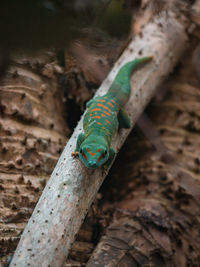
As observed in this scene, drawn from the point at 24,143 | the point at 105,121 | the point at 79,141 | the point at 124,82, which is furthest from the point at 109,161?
the point at 124,82

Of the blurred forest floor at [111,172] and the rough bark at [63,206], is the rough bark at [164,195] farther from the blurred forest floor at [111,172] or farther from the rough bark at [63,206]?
the rough bark at [63,206]

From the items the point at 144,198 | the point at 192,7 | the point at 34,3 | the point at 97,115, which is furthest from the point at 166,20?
the point at 34,3

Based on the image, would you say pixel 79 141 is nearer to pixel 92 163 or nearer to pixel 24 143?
pixel 92 163

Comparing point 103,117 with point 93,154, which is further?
point 103,117

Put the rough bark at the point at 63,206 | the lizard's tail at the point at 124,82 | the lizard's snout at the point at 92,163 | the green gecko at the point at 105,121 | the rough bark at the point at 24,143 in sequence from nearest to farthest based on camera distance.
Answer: the rough bark at the point at 63,206, the lizard's snout at the point at 92,163, the green gecko at the point at 105,121, the rough bark at the point at 24,143, the lizard's tail at the point at 124,82

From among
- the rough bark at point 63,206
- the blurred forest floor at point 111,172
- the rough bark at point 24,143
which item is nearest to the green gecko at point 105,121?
the rough bark at point 63,206

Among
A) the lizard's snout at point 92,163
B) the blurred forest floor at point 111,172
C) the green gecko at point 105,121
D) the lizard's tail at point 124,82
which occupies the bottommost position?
the blurred forest floor at point 111,172
